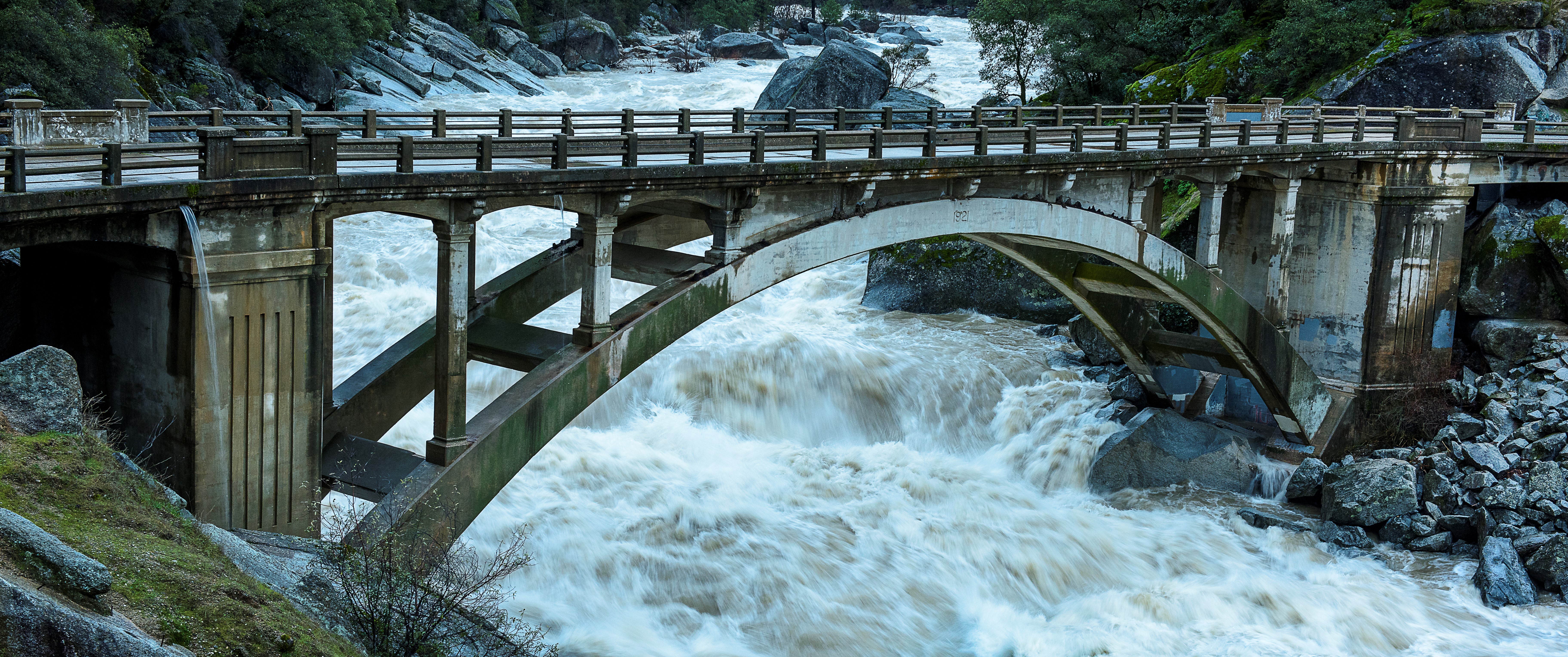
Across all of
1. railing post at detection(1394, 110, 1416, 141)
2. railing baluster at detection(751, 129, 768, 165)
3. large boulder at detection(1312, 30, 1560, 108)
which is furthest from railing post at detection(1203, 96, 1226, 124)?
railing baluster at detection(751, 129, 768, 165)

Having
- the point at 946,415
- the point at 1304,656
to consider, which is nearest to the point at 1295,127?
the point at 946,415

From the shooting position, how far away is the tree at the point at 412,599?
42.5 feet

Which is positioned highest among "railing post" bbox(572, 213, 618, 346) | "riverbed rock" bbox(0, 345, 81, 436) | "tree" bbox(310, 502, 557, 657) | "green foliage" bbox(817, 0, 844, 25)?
"green foliage" bbox(817, 0, 844, 25)

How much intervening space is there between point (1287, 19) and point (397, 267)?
29403 millimetres

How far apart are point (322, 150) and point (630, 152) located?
440 cm

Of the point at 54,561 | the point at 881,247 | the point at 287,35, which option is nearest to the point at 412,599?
the point at 54,561

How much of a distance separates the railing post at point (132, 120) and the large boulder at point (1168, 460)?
66.4ft

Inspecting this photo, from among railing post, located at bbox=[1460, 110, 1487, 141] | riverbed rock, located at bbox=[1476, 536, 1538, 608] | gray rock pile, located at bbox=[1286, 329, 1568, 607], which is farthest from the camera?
railing post, located at bbox=[1460, 110, 1487, 141]

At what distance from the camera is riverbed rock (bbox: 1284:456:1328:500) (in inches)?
1135

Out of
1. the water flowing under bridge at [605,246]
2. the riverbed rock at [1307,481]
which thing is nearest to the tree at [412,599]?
the water flowing under bridge at [605,246]

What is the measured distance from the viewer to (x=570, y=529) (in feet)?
79.8

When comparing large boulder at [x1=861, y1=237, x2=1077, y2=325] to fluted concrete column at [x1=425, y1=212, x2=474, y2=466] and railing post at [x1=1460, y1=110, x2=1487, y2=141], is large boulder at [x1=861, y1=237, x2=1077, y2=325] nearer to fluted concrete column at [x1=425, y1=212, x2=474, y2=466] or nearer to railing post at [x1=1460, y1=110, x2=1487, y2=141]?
railing post at [x1=1460, y1=110, x2=1487, y2=141]

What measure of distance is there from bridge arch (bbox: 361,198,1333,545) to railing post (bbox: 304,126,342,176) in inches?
148

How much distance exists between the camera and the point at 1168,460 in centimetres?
2953
